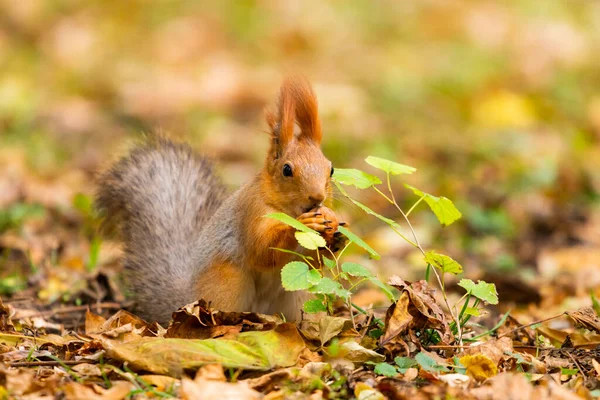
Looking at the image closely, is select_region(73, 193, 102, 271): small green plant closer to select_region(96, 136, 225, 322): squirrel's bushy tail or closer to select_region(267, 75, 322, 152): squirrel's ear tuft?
select_region(96, 136, 225, 322): squirrel's bushy tail

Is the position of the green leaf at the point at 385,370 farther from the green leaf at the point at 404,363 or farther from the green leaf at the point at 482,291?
the green leaf at the point at 482,291

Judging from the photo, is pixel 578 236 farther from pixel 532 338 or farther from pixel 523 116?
pixel 523 116

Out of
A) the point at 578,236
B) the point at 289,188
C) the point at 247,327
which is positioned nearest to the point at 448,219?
the point at 289,188

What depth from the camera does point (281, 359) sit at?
218 cm

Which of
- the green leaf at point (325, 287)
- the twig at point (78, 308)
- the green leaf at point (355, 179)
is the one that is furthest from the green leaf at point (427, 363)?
the twig at point (78, 308)

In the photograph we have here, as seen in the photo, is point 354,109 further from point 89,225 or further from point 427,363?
point 427,363

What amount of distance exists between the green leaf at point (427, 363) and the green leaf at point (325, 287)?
0.93ft

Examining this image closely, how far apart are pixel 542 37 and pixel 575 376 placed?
757 cm

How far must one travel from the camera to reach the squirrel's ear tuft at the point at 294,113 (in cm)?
258

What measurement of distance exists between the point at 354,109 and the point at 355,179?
4976 millimetres

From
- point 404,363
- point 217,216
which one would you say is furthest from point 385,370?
point 217,216

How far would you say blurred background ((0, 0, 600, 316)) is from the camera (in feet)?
13.7

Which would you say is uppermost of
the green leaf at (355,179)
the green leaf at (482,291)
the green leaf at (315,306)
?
the green leaf at (355,179)

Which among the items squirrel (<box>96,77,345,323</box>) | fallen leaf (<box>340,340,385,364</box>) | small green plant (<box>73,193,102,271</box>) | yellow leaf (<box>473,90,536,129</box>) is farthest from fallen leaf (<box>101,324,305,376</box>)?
yellow leaf (<box>473,90,536,129</box>)
